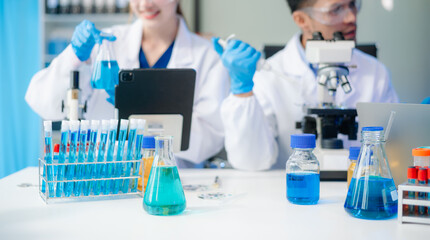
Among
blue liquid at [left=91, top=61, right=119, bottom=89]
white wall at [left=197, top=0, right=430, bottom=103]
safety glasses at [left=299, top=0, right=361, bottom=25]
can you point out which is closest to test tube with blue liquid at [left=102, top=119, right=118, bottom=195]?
blue liquid at [left=91, top=61, right=119, bottom=89]

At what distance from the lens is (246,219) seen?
0.98 meters

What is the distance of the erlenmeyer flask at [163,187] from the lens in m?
0.98

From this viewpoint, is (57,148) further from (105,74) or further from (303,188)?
(303,188)

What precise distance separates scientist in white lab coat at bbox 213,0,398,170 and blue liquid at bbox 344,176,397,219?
0.70 metres

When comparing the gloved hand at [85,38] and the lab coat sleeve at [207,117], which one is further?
the lab coat sleeve at [207,117]

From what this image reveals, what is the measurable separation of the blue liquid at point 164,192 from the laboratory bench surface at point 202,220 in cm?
2

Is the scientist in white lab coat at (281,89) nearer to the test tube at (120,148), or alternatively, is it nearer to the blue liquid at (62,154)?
the test tube at (120,148)

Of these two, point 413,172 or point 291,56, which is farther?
point 291,56

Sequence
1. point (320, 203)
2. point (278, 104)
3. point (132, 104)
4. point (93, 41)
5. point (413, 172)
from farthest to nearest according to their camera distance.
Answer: point (278, 104) < point (93, 41) < point (132, 104) < point (320, 203) < point (413, 172)

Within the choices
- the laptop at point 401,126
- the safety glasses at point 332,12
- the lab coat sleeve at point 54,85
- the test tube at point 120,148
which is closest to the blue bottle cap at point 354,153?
the laptop at point 401,126

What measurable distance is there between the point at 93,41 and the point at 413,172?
1.11 meters

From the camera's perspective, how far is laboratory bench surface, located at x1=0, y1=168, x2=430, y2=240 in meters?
0.87

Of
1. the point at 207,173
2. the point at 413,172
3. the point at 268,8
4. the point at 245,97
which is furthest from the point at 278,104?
Answer: the point at 268,8

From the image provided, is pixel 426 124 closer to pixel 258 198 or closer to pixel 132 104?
pixel 258 198
